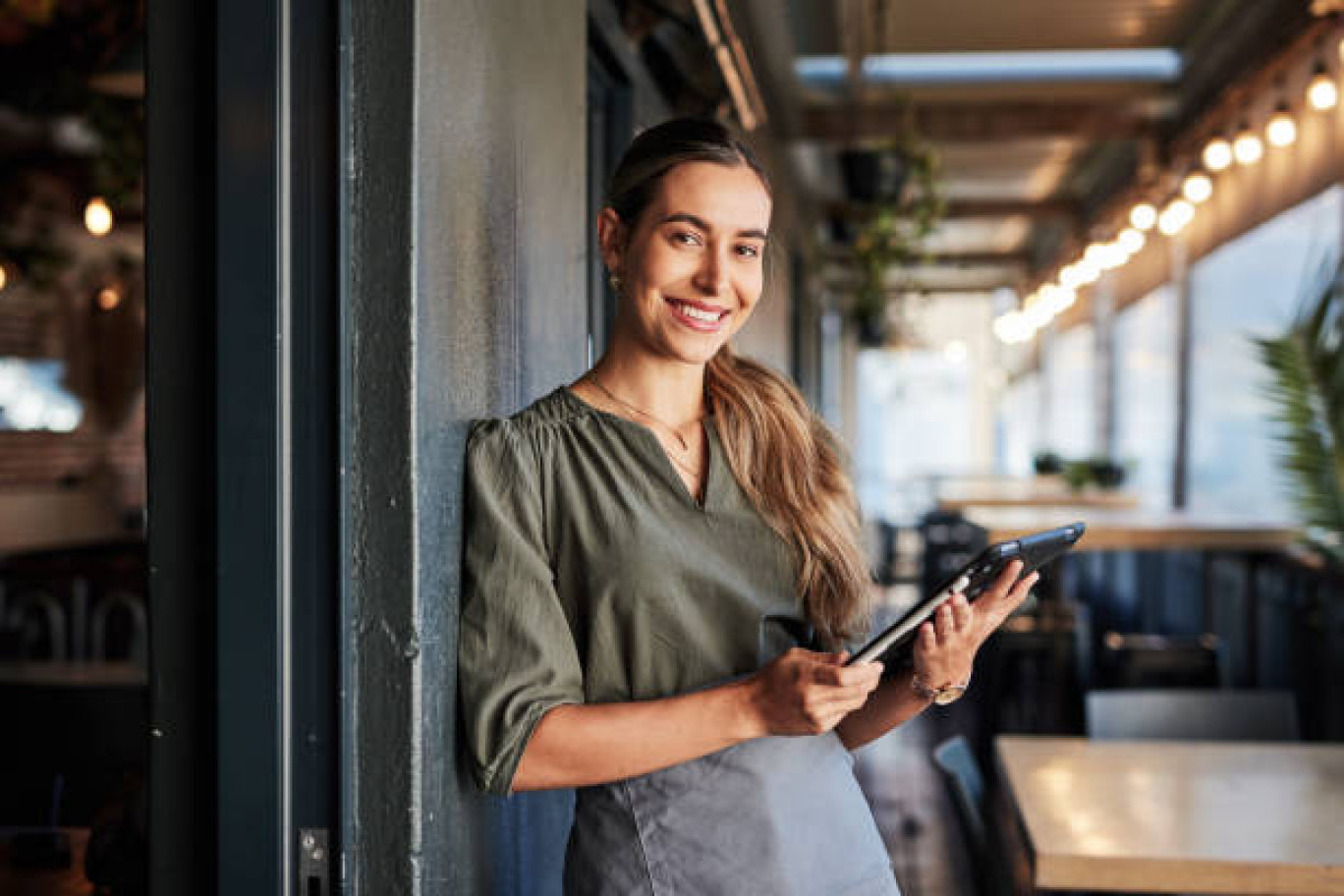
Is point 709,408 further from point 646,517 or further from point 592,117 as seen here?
point 592,117

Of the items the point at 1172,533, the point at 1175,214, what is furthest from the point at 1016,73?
the point at 1172,533

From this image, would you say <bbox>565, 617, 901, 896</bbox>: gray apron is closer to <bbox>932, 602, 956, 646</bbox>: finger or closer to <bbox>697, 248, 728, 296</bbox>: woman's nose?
<bbox>932, 602, 956, 646</bbox>: finger

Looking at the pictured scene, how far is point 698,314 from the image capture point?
1.30 metres

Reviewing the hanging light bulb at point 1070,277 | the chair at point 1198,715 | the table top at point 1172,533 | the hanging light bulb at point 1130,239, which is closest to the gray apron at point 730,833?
the chair at point 1198,715

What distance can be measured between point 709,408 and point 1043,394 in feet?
44.7

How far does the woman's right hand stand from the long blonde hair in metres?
0.23

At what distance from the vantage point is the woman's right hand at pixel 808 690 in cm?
108

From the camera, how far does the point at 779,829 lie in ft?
4.00

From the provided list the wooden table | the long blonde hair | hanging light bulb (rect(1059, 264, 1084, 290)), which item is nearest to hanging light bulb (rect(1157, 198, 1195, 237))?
hanging light bulb (rect(1059, 264, 1084, 290))

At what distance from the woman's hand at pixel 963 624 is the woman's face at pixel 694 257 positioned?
1.28 ft

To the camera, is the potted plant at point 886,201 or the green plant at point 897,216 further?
the green plant at point 897,216

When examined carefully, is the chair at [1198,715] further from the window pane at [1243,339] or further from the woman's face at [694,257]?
the window pane at [1243,339]

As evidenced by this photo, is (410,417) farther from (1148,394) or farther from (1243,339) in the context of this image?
(1148,394)

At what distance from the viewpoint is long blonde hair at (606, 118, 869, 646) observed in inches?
51.4
